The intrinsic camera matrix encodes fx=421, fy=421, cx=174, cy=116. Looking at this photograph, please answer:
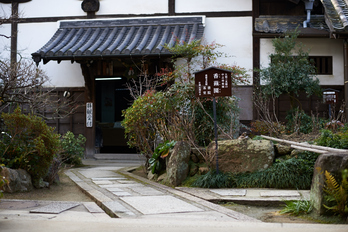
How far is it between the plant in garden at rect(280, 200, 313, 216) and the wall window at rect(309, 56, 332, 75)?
8.43m

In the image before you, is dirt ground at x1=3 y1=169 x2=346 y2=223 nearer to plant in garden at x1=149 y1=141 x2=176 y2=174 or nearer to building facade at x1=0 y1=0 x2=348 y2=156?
plant in garden at x1=149 y1=141 x2=176 y2=174

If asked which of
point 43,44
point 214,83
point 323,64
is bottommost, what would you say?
point 214,83

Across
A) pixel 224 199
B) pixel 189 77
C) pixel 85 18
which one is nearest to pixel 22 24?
pixel 85 18

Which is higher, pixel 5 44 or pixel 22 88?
pixel 5 44

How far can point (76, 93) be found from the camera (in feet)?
48.5

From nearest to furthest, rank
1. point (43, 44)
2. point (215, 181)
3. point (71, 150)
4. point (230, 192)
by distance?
point (230, 192)
point (215, 181)
point (71, 150)
point (43, 44)

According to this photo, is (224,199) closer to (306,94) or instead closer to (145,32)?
(306,94)

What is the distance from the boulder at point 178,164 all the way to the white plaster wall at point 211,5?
7178mm

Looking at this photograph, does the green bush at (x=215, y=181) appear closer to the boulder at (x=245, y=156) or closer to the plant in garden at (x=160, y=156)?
the boulder at (x=245, y=156)

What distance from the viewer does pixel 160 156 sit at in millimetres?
9281

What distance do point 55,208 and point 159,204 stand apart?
1.51m

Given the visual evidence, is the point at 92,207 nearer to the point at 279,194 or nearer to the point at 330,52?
the point at 279,194

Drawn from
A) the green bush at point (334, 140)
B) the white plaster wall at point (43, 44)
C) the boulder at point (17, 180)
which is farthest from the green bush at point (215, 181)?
the white plaster wall at point (43, 44)

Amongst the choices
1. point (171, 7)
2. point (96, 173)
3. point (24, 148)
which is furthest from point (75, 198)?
point (171, 7)
